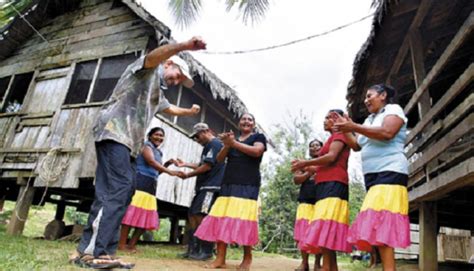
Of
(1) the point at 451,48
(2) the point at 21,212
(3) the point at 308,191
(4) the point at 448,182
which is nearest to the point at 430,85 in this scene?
(1) the point at 451,48

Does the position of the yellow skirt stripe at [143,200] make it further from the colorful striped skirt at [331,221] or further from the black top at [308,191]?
the colorful striped skirt at [331,221]

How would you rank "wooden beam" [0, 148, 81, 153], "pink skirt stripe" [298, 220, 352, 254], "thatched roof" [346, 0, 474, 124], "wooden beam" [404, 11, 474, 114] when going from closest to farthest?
"pink skirt stripe" [298, 220, 352, 254] < "wooden beam" [404, 11, 474, 114] < "thatched roof" [346, 0, 474, 124] < "wooden beam" [0, 148, 81, 153]

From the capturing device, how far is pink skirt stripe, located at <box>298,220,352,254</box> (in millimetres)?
2999

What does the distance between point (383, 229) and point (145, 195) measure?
3302mm

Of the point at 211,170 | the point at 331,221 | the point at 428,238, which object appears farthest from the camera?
the point at 211,170

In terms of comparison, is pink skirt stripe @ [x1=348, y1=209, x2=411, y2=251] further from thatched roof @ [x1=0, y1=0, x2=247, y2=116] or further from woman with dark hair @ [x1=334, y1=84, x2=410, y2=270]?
thatched roof @ [x1=0, y1=0, x2=247, y2=116]

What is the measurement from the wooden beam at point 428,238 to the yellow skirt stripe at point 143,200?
3.41 meters

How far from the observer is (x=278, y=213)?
13.6 meters

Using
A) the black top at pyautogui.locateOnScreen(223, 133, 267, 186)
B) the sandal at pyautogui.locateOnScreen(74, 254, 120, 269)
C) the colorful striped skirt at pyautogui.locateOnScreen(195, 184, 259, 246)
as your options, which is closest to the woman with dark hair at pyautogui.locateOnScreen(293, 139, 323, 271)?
the black top at pyautogui.locateOnScreen(223, 133, 267, 186)

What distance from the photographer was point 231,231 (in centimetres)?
343

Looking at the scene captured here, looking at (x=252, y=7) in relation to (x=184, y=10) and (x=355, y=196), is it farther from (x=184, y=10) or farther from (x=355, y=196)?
(x=355, y=196)

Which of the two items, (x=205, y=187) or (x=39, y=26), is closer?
(x=205, y=187)

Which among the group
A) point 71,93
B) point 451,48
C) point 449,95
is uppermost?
point 71,93

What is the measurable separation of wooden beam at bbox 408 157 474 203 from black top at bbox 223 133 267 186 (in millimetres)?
1695
